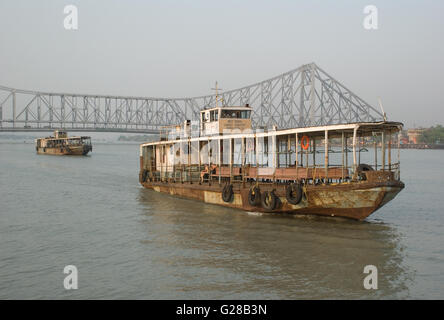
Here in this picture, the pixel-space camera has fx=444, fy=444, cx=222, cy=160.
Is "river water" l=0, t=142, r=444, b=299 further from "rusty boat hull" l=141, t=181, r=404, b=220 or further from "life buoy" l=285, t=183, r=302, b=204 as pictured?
"life buoy" l=285, t=183, r=302, b=204

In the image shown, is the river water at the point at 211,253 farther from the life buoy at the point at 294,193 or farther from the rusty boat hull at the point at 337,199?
the life buoy at the point at 294,193

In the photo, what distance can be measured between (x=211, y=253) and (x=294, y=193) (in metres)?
5.19

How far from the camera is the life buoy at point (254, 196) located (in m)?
19.1

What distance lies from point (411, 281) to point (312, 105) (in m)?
102

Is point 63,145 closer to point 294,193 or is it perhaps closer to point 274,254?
point 294,193

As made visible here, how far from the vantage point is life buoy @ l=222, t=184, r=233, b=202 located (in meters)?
20.6

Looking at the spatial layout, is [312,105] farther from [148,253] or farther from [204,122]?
[148,253]

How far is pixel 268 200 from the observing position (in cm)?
1856

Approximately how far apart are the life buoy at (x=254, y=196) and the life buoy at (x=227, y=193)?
1.30 metres

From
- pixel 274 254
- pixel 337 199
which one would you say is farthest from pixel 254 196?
pixel 274 254

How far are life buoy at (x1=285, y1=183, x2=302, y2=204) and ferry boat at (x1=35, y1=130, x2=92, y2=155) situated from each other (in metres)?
73.6

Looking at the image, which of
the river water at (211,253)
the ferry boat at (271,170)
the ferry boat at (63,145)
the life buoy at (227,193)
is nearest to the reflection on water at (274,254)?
the river water at (211,253)
